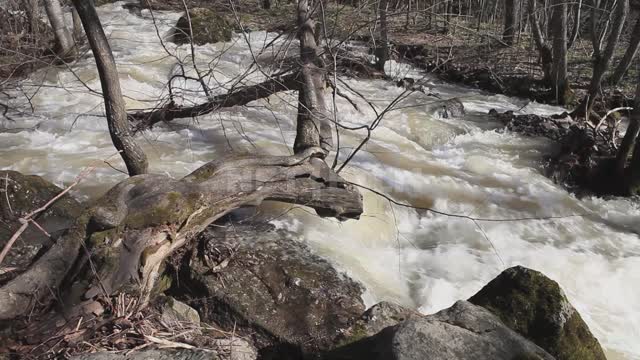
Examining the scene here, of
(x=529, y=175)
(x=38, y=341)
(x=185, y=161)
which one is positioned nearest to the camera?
(x=38, y=341)

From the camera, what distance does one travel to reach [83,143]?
255 inches

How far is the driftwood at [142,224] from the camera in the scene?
9.15 feet

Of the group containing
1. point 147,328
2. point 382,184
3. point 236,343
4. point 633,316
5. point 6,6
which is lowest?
point 633,316

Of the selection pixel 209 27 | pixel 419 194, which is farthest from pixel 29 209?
pixel 209 27

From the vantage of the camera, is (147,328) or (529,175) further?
(529,175)

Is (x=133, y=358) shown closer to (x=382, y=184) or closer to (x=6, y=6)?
(x=382, y=184)

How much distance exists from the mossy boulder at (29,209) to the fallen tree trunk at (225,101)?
3.27 ft

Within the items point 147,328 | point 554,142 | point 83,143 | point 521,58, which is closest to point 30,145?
point 83,143

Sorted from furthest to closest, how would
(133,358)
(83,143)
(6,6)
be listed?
(6,6) → (83,143) → (133,358)

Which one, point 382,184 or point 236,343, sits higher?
point 236,343

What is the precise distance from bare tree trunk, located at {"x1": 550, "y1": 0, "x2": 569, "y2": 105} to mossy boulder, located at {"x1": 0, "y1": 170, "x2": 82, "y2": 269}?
8423mm

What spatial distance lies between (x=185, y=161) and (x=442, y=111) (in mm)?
4754

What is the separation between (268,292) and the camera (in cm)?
362

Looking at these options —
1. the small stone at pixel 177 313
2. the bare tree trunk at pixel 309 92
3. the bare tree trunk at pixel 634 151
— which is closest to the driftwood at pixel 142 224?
the small stone at pixel 177 313
